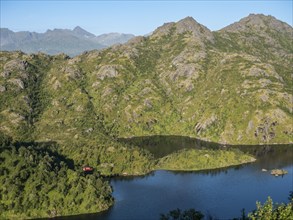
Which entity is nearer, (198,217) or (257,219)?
(257,219)

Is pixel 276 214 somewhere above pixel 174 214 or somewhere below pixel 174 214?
above

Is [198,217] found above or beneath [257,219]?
beneath

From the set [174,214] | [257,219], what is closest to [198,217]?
[174,214]

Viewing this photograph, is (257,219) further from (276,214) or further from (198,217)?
(198,217)

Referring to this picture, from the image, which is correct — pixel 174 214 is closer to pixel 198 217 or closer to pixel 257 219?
pixel 198 217

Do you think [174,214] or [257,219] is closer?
[257,219]

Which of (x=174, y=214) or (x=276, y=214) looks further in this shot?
(x=174, y=214)

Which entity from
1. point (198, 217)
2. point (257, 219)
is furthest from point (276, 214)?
point (198, 217)
